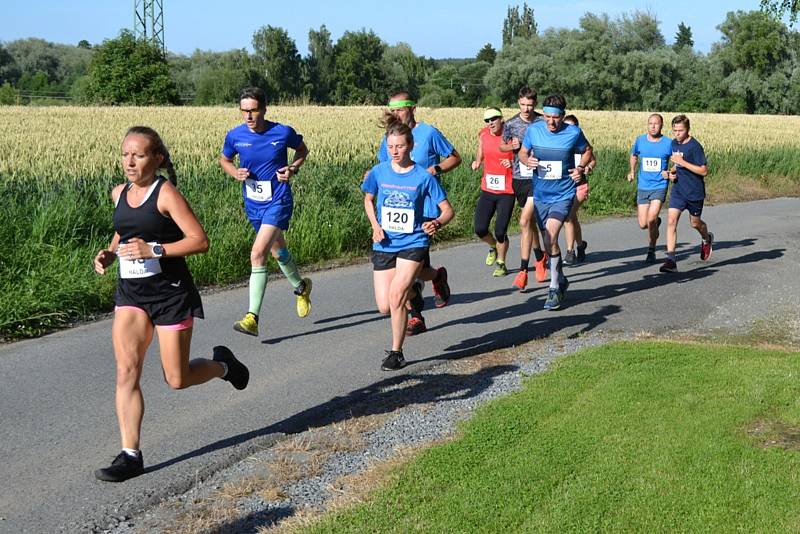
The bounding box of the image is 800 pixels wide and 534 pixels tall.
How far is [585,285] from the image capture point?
39.7 ft

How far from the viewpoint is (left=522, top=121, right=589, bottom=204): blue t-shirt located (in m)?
10.2

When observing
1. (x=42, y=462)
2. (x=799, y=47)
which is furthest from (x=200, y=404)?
(x=799, y=47)

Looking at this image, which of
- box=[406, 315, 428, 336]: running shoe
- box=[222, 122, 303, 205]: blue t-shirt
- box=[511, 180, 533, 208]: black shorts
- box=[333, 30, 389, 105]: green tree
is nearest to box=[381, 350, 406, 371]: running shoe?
box=[406, 315, 428, 336]: running shoe

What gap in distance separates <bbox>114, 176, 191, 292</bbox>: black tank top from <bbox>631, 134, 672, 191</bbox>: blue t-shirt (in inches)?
339

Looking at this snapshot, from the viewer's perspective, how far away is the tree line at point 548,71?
82938 millimetres

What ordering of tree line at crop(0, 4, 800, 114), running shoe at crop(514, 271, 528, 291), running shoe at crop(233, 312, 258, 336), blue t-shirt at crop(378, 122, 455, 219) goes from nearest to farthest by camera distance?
running shoe at crop(233, 312, 258, 336) < blue t-shirt at crop(378, 122, 455, 219) < running shoe at crop(514, 271, 528, 291) < tree line at crop(0, 4, 800, 114)

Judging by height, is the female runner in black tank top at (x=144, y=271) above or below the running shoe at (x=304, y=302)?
above

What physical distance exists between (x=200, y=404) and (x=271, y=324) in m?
2.72

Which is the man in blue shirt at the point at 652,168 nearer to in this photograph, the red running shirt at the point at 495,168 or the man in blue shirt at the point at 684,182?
the man in blue shirt at the point at 684,182

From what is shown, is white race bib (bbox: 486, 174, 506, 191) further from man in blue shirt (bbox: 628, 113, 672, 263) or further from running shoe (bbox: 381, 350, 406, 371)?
running shoe (bbox: 381, 350, 406, 371)

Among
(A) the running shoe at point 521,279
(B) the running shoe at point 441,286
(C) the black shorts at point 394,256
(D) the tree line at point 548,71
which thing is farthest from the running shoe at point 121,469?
(D) the tree line at point 548,71

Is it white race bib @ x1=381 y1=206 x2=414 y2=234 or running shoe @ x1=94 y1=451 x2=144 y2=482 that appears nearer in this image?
running shoe @ x1=94 y1=451 x2=144 y2=482

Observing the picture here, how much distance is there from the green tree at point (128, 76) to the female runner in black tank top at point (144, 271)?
2224 inches

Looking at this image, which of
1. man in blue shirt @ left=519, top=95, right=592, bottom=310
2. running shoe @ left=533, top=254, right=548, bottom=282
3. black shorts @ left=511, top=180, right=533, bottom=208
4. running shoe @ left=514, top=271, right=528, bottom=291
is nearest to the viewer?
man in blue shirt @ left=519, top=95, right=592, bottom=310
